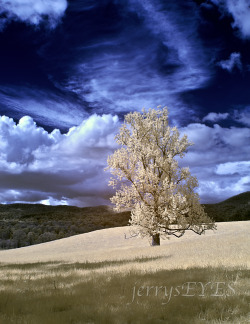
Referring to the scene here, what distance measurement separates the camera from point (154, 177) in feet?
70.6

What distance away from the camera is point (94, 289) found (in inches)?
331

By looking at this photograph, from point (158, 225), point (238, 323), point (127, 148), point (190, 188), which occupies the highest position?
point (127, 148)

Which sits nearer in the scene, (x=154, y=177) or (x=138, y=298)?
(x=138, y=298)

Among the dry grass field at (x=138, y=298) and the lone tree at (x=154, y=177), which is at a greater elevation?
the lone tree at (x=154, y=177)

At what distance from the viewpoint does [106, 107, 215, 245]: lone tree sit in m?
21.6

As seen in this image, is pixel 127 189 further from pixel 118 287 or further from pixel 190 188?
pixel 118 287

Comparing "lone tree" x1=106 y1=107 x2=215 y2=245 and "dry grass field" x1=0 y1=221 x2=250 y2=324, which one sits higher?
"lone tree" x1=106 y1=107 x2=215 y2=245

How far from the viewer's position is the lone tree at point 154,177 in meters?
21.6

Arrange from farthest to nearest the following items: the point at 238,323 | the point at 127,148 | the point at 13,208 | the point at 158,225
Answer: the point at 13,208, the point at 127,148, the point at 158,225, the point at 238,323

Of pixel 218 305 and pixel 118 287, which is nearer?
pixel 218 305

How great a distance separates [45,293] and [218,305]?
4480mm

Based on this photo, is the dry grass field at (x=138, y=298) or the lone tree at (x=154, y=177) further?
the lone tree at (x=154, y=177)

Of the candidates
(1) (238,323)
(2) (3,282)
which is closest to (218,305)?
(1) (238,323)

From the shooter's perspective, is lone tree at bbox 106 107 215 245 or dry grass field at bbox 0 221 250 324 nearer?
dry grass field at bbox 0 221 250 324
